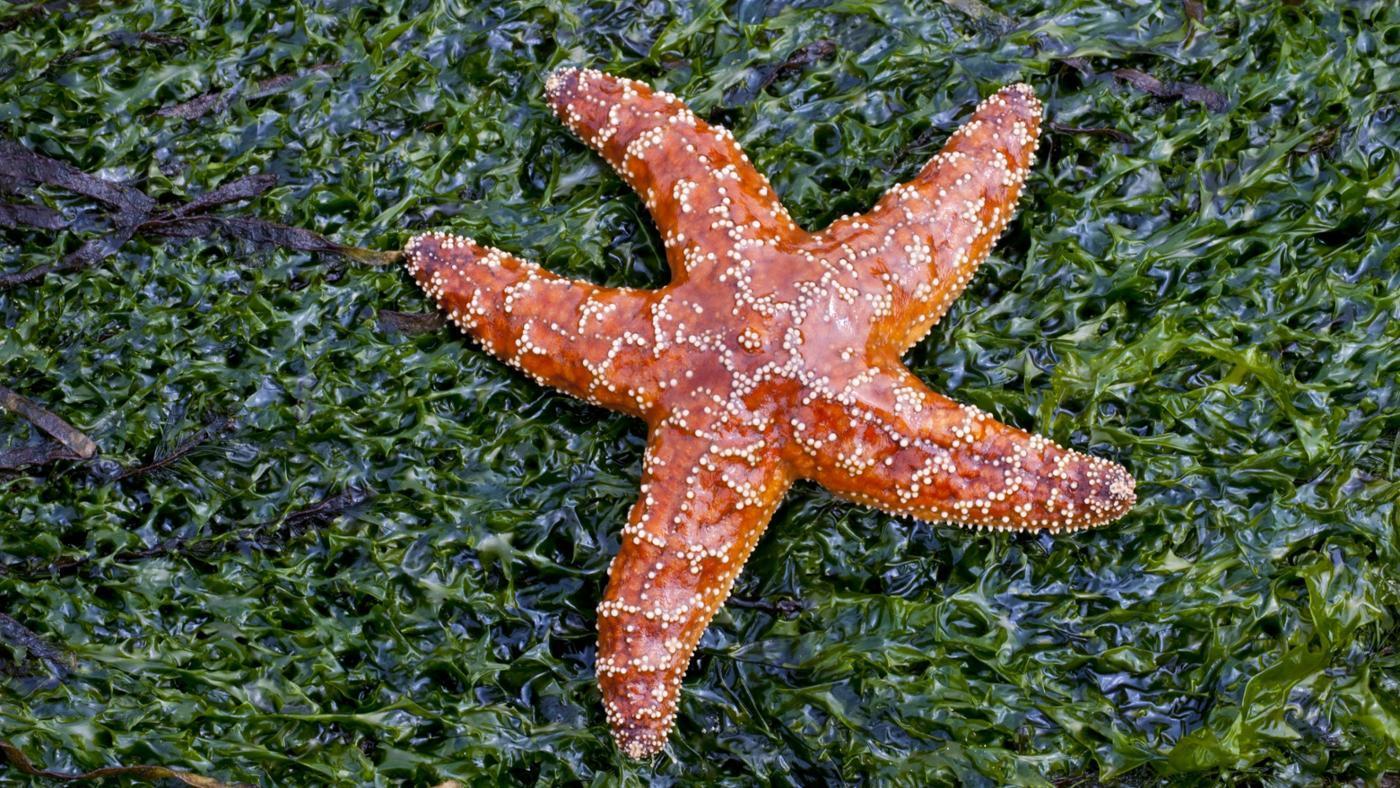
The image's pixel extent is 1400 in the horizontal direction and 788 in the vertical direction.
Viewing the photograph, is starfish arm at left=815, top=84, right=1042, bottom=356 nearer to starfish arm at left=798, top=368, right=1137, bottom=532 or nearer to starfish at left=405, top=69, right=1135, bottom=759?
starfish at left=405, top=69, right=1135, bottom=759

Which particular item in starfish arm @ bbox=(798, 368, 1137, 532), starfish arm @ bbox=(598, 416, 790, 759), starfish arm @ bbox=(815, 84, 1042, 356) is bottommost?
starfish arm @ bbox=(598, 416, 790, 759)

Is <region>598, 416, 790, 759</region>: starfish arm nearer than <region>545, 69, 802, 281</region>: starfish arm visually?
Yes

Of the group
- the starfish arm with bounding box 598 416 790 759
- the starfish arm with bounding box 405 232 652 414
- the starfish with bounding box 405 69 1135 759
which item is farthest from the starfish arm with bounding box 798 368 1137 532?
the starfish arm with bounding box 405 232 652 414

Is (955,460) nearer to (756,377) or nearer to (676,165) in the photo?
(756,377)

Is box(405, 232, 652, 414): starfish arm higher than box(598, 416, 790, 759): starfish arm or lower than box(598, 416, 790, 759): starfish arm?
higher

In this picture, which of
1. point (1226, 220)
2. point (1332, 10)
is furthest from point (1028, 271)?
point (1332, 10)

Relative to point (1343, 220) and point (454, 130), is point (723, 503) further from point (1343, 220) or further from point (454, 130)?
point (1343, 220)

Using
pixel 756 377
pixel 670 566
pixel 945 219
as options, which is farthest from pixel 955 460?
pixel 670 566
